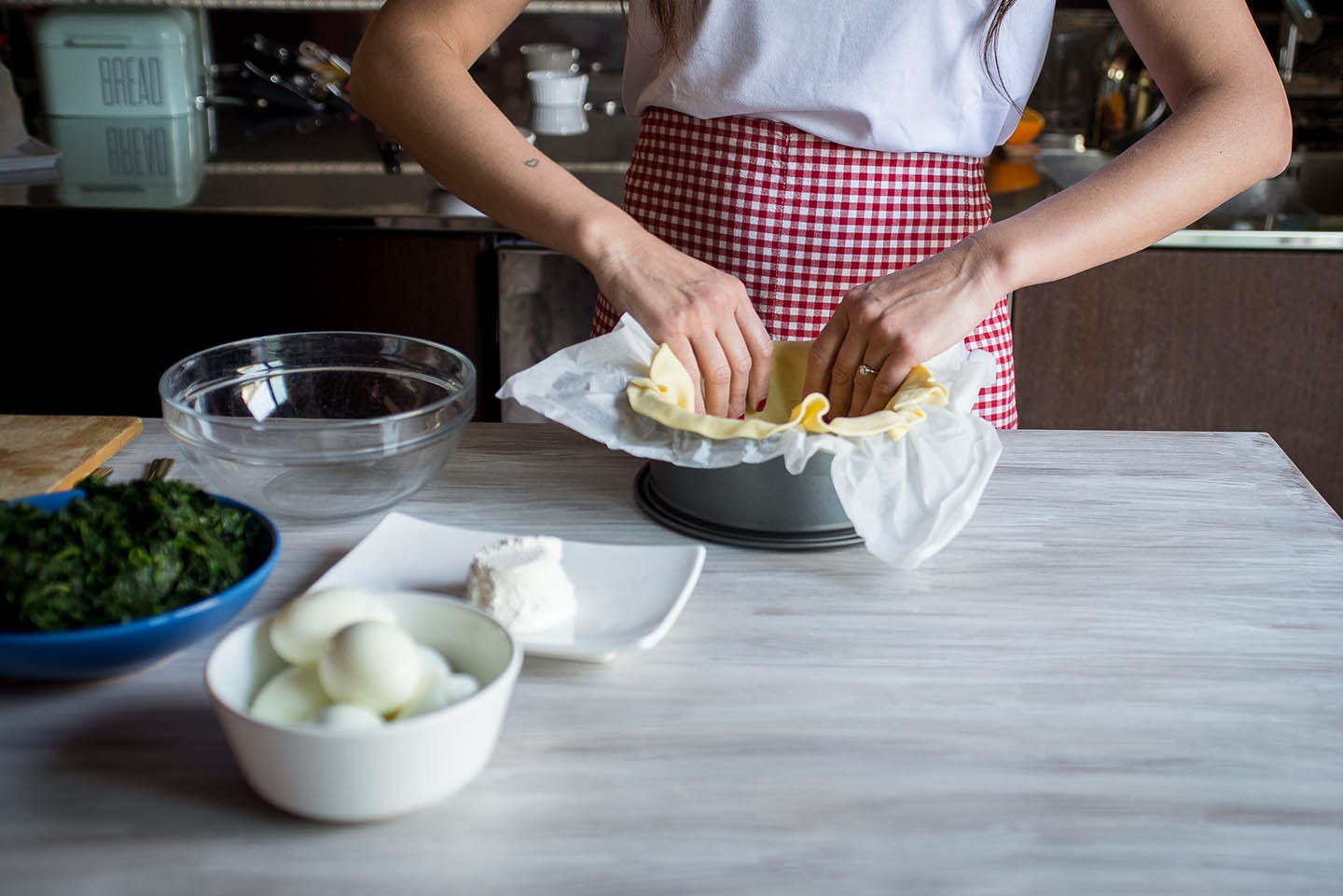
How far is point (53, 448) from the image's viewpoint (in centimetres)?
87

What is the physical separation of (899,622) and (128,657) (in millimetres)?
415

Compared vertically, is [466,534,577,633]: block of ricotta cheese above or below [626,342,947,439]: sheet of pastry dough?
below

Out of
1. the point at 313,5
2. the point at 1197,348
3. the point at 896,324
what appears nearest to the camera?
the point at 896,324

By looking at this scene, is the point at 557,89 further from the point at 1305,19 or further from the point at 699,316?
the point at 699,316

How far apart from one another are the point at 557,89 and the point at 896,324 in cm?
151

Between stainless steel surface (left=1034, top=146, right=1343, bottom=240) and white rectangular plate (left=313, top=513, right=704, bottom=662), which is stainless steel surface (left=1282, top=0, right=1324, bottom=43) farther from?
white rectangular plate (left=313, top=513, right=704, bottom=662)

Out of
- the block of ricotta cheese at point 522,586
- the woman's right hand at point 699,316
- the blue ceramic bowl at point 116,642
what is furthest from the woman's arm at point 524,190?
the blue ceramic bowl at point 116,642

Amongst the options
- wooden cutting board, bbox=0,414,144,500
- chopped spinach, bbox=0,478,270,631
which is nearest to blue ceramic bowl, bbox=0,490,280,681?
chopped spinach, bbox=0,478,270,631

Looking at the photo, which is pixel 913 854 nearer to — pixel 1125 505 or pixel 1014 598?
pixel 1014 598

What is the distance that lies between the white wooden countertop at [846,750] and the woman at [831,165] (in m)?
0.17

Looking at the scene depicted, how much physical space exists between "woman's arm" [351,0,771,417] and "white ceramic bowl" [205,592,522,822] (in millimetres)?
369

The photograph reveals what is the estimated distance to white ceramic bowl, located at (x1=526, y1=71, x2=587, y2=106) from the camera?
7.17ft

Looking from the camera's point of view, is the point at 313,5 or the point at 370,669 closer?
the point at 370,669

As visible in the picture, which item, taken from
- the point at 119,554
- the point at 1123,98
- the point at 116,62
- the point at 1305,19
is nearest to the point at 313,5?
the point at 116,62
